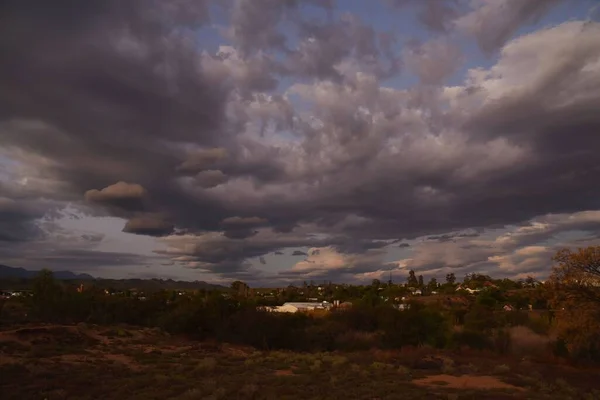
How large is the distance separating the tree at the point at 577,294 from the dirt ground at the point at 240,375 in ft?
8.65

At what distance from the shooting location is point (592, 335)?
26156 mm

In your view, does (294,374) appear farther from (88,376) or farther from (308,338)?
(308,338)

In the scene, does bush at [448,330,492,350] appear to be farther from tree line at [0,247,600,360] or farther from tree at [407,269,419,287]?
→ tree at [407,269,419,287]

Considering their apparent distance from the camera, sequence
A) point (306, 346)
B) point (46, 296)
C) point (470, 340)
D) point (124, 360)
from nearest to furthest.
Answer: point (124, 360) < point (470, 340) < point (306, 346) < point (46, 296)

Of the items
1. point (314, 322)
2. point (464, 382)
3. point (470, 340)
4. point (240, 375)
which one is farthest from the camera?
point (314, 322)

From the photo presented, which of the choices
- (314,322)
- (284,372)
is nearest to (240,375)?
(284,372)

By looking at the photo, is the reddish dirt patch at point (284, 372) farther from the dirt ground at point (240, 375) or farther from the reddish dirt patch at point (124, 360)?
→ the reddish dirt patch at point (124, 360)

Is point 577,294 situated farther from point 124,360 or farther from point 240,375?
point 124,360

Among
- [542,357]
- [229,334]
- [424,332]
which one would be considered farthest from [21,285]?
[542,357]

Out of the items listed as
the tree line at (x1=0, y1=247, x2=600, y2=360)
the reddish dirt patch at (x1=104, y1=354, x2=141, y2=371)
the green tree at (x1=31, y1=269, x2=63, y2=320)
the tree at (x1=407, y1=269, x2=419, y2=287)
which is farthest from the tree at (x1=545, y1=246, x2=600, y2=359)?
the tree at (x1=407, y1=269, x2=419, y2=287)

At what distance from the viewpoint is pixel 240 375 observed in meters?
24.0

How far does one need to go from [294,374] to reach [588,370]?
64.4ft

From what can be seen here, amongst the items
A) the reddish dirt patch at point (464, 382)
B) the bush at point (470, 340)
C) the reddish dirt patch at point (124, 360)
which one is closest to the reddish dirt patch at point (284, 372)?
the reddish dirt patch at point (464, 382)

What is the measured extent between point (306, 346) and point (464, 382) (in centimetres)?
2226
